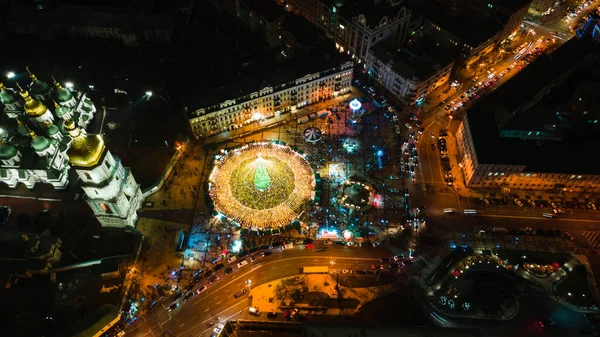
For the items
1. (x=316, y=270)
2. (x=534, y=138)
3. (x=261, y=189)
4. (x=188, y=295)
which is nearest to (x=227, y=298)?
(x=188, y=295)

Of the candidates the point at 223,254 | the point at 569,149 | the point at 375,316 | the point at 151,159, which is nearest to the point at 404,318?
the point at 375,316

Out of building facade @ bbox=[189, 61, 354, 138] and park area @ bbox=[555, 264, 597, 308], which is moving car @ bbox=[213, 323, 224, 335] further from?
park area @ bbox=[555, 264, 597, 308]

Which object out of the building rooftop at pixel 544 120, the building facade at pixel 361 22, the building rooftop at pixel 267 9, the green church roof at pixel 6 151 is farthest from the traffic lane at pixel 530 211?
the green church roof at pixel 6 151

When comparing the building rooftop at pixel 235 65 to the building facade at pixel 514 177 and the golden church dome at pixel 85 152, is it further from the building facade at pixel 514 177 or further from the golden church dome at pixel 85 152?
the building facade at pixel 514 177

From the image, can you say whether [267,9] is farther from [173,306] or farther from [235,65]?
[173,306]

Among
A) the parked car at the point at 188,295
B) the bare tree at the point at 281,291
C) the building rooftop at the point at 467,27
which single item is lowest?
the parked car at the point at 188,295

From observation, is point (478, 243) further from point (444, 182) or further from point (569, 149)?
point (569, 149)

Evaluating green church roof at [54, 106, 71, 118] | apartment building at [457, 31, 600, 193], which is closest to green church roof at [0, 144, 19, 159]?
green church roof at [54, 106, 71, 118]
